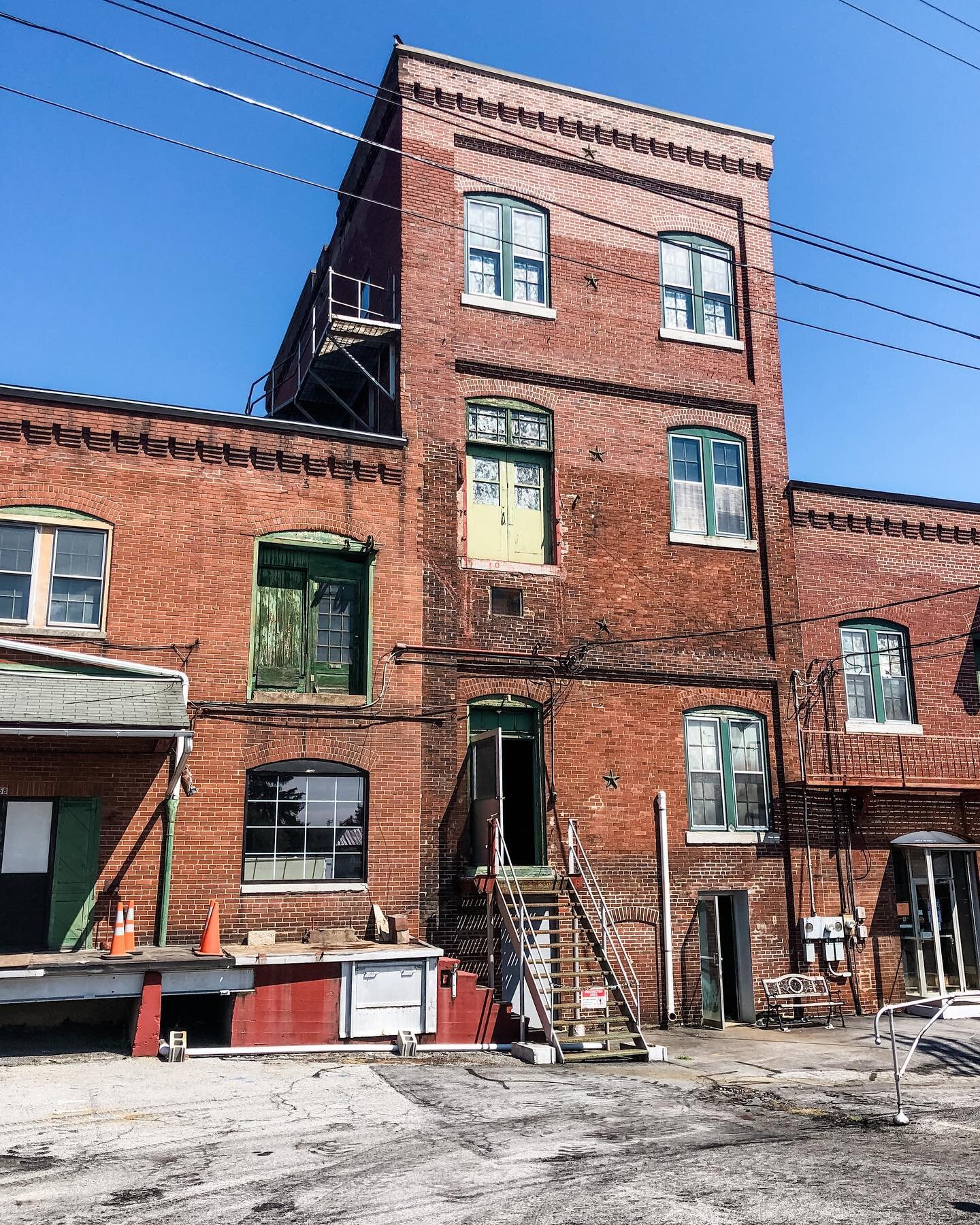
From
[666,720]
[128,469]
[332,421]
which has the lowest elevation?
[666,720]

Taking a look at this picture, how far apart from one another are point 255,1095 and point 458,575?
27.3 feet

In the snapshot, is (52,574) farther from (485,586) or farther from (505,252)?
(505,252)

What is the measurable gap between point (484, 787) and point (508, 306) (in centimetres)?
808

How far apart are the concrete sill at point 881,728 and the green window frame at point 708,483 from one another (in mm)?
3726

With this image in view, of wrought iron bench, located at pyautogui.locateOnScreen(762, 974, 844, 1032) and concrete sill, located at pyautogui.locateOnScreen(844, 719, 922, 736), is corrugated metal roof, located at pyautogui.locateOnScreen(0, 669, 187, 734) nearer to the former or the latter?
wrought iron bench, located at pyautogui.locateOnScreen(762, 974, 844, 1032)

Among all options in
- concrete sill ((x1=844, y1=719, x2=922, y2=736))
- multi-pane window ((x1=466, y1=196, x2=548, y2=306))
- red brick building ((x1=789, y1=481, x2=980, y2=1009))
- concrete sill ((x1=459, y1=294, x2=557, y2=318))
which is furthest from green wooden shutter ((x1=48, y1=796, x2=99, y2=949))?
concrete sill ((x1=844, y1=719, x2=922, y2=736))

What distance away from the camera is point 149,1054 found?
12539 mm

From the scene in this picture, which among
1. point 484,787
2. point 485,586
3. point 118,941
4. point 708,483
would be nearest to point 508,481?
point 485,586

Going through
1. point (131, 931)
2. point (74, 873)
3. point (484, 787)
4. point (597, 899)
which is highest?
point (484, 787)

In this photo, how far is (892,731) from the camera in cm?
1902

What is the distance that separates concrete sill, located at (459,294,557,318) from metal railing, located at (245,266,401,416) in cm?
129

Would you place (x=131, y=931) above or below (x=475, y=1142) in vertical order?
above

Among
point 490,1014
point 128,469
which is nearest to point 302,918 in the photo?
point 490,1014

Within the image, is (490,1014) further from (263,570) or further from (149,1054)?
(263,570)
